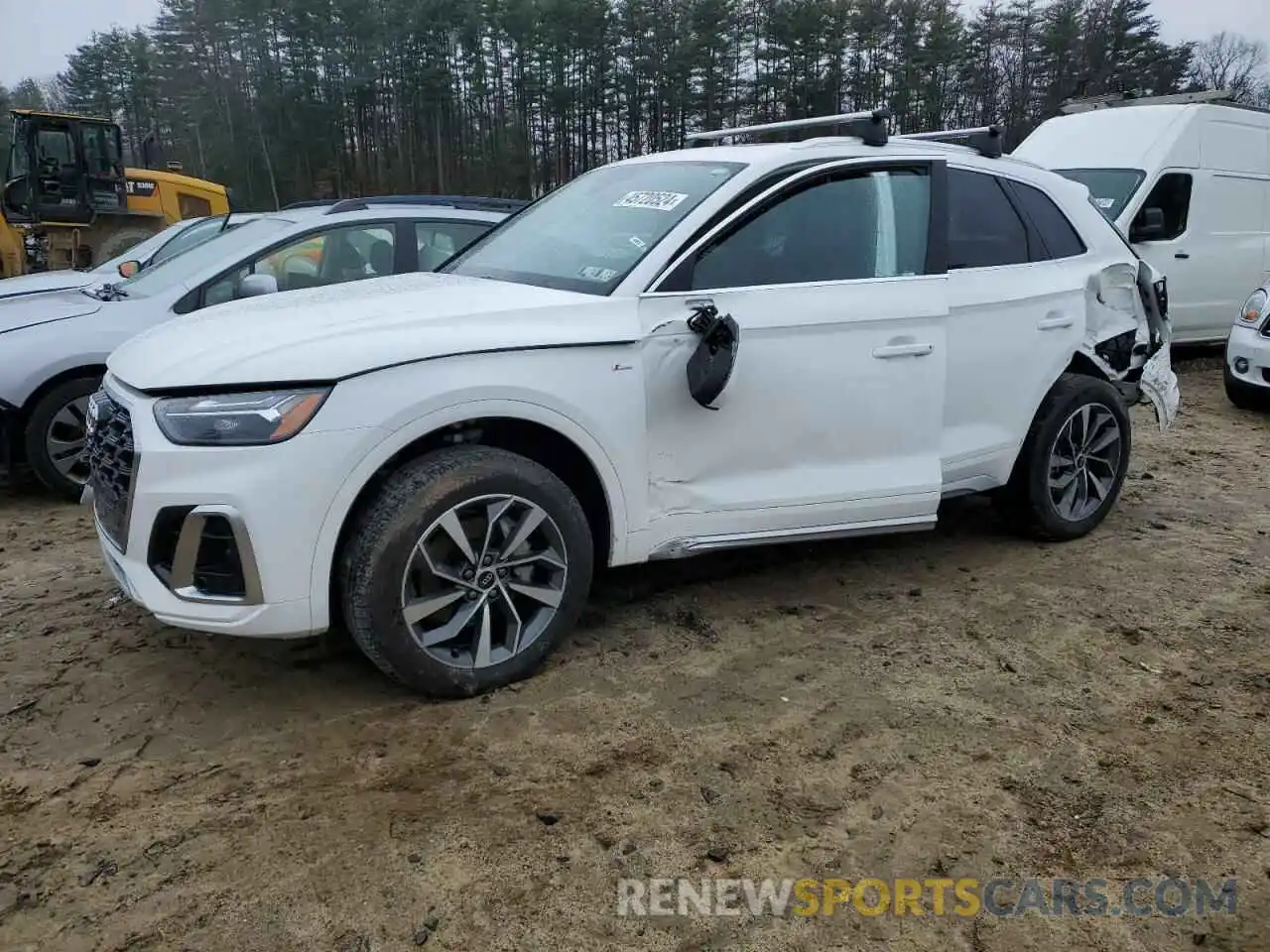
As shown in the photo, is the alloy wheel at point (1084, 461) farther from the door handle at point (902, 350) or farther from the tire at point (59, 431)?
the tire at point (59, 431)

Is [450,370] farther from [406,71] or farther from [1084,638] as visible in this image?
[406,71]

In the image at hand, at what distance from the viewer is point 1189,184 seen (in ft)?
32.5

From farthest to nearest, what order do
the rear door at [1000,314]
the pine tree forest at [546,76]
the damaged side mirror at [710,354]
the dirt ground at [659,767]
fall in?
1. the pine tree forest at [546,76]
2. the rear door at [1000,314]
3. the damaged side mirror at [710,354]
4. the dirt ground at [659,767]

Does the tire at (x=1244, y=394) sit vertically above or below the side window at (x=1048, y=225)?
below

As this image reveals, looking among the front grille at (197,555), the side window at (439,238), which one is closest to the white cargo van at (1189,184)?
the side window at (439,238)

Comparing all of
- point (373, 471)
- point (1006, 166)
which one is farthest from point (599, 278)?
point (1006, 166)

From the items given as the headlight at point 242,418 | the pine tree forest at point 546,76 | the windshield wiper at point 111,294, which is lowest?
the headlight at point 242,418

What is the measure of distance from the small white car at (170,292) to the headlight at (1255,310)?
6097 mm

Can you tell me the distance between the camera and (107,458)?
3.18m

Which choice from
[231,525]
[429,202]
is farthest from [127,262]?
[231,525]

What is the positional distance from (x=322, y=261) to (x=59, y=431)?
1731 mm

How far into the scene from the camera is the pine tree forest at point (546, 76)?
1496 inches

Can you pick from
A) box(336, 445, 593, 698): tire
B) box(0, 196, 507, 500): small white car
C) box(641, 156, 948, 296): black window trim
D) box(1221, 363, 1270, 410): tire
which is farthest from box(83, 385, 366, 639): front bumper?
box(1221, 363, 1270, 410): tire

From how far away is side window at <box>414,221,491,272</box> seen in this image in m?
6.29
